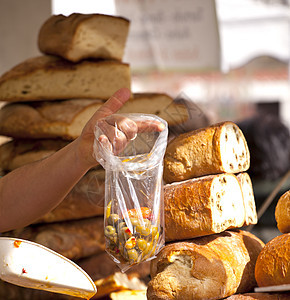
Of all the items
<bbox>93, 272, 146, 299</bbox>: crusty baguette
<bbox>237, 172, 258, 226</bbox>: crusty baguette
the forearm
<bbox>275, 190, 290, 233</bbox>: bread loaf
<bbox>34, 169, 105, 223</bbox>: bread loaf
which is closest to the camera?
<bbox>275, 190, 290, 233</bbox>: bread loaf

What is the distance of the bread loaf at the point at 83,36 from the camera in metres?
1.79

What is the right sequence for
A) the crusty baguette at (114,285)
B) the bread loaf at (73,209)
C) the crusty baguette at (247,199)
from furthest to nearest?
the bread loaf at (73,209)
the crusty baguette at (114,285)
the crusty baguette at (247,199)

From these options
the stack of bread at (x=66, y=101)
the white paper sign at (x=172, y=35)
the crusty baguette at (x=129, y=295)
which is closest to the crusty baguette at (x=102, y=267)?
the stack of bread at (x=66, y=101)

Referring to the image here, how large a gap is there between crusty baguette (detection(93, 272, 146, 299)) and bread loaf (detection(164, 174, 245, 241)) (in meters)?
0.49

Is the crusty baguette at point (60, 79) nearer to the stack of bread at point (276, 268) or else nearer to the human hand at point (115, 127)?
the human hand at point (115, 127)

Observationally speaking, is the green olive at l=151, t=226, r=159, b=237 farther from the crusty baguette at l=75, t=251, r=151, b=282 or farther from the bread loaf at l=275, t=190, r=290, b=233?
the crusty baguette at l=75, t=251, r=151, b=282

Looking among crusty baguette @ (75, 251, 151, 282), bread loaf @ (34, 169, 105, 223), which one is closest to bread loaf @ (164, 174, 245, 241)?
crusty baguette @ (75, 251, 151, 282)

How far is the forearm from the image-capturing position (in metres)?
1.37

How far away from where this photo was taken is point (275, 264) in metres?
1.03

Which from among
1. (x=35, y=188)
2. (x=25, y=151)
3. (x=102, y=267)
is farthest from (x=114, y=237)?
(x=25, y=151)

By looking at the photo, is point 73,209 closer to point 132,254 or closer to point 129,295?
point 129,295

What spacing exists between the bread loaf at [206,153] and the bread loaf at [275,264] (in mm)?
214

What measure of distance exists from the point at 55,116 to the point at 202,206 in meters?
0.90

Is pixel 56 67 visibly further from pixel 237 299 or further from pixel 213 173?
pixel 237 299
